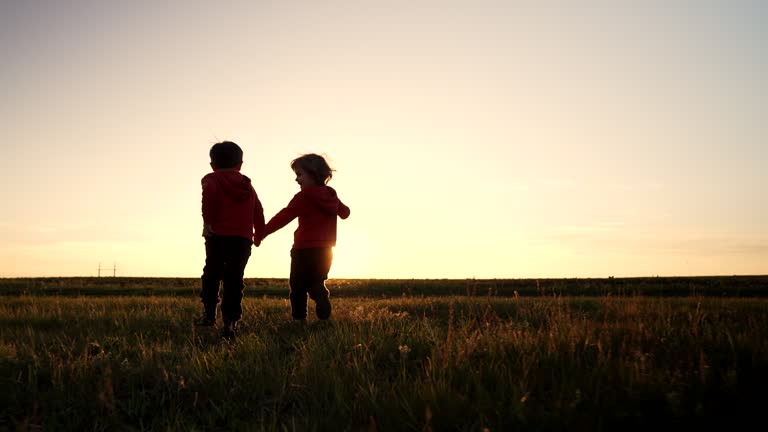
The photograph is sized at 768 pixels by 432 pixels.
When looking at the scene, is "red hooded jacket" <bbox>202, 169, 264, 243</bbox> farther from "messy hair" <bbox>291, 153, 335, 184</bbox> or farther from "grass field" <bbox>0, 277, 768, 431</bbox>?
"grass field" <bbox>0, 277, 768, 431</bbox>

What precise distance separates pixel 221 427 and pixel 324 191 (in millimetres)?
4249

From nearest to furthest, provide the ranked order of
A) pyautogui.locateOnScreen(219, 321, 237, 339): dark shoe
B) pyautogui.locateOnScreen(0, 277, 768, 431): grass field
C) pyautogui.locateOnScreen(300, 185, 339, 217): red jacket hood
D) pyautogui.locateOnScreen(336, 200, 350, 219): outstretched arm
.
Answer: pyautogui.locateOnScreen(0, 277, 768, 431): grass field < pyautogui.locateOnScreen(219, 321, 237, 339): dark shoe < pyautogui.locateOnScreen(300, 185, 339, 217): red jacket hood < pyautogui.locateOnScreen(336, 200, 350, 219): outstretched arm

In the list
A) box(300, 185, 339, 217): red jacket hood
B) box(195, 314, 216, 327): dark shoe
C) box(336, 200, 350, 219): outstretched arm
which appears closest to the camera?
box(195, 314, 216, 327): dark shoe

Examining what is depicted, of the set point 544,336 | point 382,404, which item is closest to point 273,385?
point 382,404

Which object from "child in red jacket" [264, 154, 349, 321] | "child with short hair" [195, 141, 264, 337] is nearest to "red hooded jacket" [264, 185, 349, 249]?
"child in red jacket" [264, 154, 349, 321]

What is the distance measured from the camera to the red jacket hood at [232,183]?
6645 millimetres

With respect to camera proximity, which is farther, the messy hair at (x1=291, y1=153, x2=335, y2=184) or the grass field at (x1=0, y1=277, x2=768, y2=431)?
the messy hair at (x1=291, y1=153, x2=335, y2=184)

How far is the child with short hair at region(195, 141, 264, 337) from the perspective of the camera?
6.64m

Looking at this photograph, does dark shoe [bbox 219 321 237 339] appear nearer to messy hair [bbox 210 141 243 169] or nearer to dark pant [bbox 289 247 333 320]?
dark pant [bbox 289 247 333 320]

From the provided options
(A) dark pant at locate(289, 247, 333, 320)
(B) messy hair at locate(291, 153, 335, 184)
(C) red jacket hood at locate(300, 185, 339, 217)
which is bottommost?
(A) dark pant at locate(289, 247, 333, 320)

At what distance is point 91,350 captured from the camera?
17.6 ft

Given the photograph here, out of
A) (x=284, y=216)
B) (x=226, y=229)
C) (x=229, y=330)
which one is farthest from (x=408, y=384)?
(x=284, y=216)

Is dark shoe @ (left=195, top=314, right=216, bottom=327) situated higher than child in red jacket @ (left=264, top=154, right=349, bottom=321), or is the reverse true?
child in red jacket @ (left=264, top=154, right=349, bottom=321)

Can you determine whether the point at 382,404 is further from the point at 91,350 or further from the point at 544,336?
the point at 91,350
